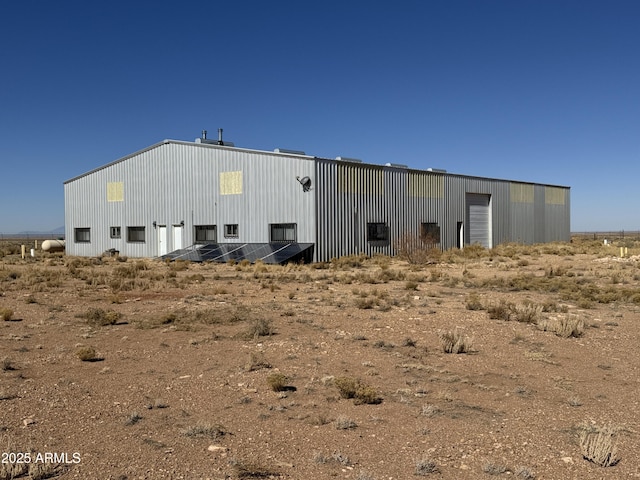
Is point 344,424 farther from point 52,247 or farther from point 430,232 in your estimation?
point 52,247

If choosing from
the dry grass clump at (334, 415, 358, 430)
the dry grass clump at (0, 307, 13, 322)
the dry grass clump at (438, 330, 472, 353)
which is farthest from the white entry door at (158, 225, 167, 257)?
the dry grass clump at (334, 415, 358, 430)

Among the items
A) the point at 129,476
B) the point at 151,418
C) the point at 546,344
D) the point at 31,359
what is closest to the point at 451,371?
the point at 546,344

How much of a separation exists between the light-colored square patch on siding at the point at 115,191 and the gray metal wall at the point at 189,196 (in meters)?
0.11

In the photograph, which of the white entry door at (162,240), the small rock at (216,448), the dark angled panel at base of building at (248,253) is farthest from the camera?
the white entry door at (162,240)

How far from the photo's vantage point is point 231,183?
114 feet

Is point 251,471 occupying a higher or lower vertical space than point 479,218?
lower

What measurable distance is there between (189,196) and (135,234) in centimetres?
613

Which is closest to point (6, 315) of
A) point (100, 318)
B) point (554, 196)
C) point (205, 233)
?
point (100, 318)

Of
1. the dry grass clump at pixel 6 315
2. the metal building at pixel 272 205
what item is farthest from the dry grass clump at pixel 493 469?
the metal building at pixel 272 205

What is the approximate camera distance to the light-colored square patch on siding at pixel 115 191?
41344 millimetres

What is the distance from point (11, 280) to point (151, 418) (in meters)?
19.0

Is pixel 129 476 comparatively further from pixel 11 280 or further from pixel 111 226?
pixel 111 226

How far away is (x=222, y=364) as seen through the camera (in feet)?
30.5

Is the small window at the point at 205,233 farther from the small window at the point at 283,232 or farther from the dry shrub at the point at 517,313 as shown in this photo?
the dry shrub at the point at 517,313
